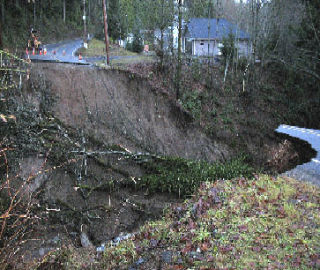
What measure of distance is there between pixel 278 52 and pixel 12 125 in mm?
27230

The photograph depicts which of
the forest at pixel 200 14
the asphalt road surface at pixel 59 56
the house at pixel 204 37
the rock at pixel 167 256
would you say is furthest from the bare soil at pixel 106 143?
the house at pixel 204 37

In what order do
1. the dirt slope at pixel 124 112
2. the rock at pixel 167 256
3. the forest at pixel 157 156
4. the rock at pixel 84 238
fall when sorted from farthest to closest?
the dirt slope at pixel 124 112
the rock at pixel 84 238
the forest at pixel 157 156
the rock at pixel 167 256

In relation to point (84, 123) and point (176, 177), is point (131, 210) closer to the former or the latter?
point (176, 177)

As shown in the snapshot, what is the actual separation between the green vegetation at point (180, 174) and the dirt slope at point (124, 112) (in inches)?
98.8

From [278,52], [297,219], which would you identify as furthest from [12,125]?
[278,52]

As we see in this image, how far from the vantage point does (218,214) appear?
287 inches

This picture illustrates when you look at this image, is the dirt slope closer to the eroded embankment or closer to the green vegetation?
the eroded embankment

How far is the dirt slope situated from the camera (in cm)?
1546

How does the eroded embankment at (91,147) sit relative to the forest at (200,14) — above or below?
below

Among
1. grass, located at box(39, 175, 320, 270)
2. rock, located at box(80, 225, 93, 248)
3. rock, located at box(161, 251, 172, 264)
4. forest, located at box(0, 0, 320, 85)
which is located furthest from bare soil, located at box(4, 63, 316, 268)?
forest, located at box(0, 0, 320, 85)

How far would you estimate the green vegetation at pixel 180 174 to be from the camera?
36.9 feet

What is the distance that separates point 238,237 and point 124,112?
12552 millimetres

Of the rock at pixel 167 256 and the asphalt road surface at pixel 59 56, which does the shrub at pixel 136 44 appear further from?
the rock at pixel 167 256

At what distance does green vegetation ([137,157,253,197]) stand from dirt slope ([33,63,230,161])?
251cm
